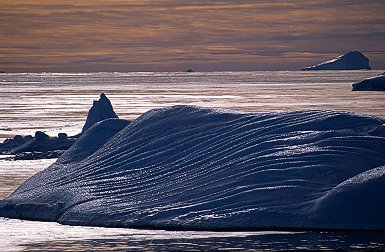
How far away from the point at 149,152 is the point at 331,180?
187 inches

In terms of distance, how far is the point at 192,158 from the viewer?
1830 cm

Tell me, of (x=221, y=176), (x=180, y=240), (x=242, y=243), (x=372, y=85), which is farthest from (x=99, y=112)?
(x=372, y=85)

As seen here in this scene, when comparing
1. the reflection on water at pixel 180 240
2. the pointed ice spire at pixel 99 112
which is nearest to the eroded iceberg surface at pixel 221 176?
the reflection on water at pixel 180 240

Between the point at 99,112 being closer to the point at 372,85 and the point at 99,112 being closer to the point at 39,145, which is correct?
the point at 39,145

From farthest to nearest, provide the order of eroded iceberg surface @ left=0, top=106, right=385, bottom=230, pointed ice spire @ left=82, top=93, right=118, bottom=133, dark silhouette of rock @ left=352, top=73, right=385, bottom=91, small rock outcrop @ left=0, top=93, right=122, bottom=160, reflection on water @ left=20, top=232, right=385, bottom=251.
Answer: dark silhouette of rock @ left=352, top=73, right=385, bottom=91
pointed ice spire @ left=82, top=93, right=118, bottom=133
small rock outcrop @ left=0, top=93, right=122, bottom=160
eroded iceberg surface @ left=0, top=106, right=385, bottom=230
reflection on water @ left=20, top=232, right=385, bottom=251

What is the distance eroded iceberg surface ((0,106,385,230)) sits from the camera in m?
15.1

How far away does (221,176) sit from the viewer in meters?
17.1

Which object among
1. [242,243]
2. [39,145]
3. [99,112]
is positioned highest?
[99,112]

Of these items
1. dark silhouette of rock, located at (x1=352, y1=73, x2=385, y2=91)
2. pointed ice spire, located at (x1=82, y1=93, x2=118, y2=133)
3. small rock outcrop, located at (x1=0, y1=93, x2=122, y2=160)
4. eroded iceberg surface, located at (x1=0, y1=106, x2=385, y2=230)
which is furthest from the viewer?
dark silhouette of rock, located at (x1=352, y1=73, x2=385, y2=91)

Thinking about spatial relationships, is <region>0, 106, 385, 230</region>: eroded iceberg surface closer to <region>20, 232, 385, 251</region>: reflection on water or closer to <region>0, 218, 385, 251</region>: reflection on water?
<region>0, 218, 385, 251</region>: reflection on water

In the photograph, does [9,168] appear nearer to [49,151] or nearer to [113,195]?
[49,151]

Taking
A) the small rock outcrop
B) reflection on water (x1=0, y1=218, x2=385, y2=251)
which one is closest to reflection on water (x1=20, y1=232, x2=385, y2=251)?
reflection on water (x1=0, y1=218, x2=385, y2=251)

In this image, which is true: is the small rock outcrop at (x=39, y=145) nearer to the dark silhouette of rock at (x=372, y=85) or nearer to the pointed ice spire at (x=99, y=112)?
the pointed ice spire at (x=99, y=112)

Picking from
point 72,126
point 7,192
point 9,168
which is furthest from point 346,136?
point 72,126
